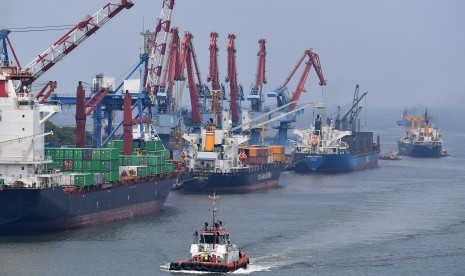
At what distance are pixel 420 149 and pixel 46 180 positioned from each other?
328ft

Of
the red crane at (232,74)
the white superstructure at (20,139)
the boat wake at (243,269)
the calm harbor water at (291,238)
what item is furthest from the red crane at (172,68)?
the boat wake at (243,269)

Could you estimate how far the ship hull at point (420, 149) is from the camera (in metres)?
159

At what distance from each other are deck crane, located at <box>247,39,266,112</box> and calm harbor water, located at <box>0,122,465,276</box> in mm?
39918

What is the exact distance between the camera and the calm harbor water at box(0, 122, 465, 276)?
59.1 meters

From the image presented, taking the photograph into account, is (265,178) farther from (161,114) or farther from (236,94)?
(236,94)

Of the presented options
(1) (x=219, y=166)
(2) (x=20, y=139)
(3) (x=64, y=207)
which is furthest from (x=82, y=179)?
(1) (x=219, y=166)

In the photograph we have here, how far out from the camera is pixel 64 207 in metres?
68.1

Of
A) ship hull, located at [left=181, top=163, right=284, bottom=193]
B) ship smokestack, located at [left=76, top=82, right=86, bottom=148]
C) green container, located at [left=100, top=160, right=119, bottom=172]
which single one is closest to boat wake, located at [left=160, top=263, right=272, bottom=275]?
green container, located at [left=100, top=160, right=119, bottom=172]

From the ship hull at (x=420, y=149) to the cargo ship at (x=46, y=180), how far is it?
86.5 meters

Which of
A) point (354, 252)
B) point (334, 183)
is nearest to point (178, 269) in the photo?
point (354, 252)

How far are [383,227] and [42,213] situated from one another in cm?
2076

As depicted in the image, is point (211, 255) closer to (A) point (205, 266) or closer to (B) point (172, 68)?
(A) point (205, 266)

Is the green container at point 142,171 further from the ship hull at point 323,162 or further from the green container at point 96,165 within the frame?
the ship hull at point 323,162

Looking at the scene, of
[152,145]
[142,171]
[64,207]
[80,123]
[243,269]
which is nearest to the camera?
[243,269]
